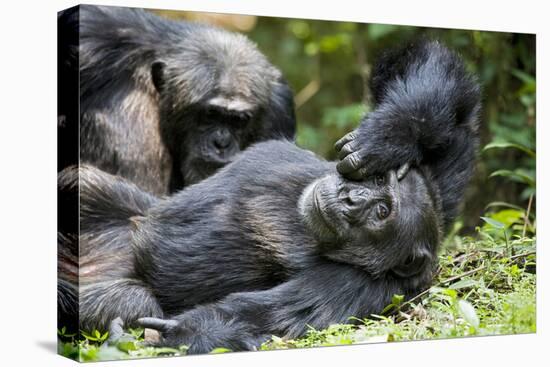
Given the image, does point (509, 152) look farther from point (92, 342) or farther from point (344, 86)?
point (92, 342)

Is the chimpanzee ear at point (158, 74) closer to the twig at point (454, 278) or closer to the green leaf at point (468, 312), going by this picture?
the twig at point (454, 278)

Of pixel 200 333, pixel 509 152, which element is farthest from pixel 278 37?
pixel 200 333

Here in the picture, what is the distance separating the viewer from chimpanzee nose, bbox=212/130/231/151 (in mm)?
7480

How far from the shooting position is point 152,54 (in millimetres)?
7559

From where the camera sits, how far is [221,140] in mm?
7477

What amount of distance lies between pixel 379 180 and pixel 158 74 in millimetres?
2475

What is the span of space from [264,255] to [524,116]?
4312mm

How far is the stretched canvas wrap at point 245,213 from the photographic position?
19.1 ft

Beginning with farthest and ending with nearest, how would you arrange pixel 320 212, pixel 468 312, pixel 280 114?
pixel 280 114 → pixel 320 212 → pixel 468 312

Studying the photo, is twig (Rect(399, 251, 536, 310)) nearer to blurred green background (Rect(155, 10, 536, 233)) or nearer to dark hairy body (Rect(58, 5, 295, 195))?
blurred green background (Rect(155, 10, 536, 233))

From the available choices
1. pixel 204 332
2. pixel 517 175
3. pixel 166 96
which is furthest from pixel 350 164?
pixel 517 175

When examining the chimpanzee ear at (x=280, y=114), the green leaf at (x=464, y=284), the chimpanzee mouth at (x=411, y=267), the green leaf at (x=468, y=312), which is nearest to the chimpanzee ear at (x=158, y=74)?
the chimpanzee ear at (x=280, y=114)

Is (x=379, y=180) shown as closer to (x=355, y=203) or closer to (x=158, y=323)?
(x=355, y=203)

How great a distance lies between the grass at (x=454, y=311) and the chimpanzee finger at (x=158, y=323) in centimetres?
10
